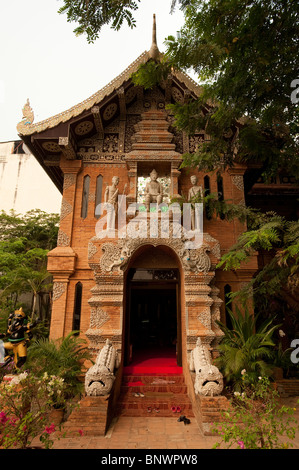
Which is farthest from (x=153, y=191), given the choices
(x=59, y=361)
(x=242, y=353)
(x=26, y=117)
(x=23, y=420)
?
(x=23, y=420)

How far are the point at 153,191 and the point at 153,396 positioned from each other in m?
5.63

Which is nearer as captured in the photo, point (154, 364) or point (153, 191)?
point (154, 364)

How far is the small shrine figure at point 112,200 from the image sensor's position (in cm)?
901

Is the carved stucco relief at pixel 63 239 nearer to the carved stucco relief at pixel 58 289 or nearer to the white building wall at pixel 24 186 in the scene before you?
the carved stucco relief at pixel 58 289

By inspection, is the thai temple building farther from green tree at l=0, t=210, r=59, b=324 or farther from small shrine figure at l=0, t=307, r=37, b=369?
green tree at l=0, t=210, r=59, b=324

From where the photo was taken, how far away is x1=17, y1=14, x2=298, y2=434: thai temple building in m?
6.85

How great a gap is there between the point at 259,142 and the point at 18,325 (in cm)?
647

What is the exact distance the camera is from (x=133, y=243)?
7.98 metres

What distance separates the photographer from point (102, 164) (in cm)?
1038

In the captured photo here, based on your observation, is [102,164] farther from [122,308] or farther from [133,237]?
[122,308]

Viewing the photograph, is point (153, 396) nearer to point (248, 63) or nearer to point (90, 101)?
point (248, 63)

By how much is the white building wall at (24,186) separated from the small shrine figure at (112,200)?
48.9ft
